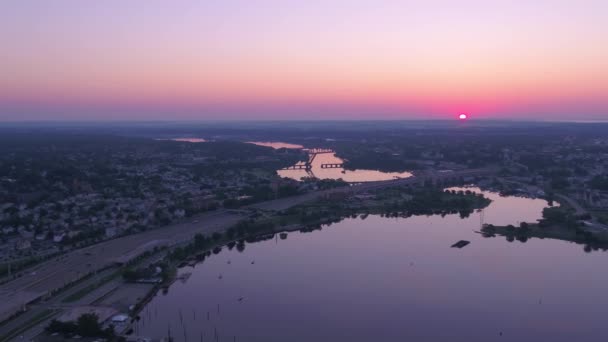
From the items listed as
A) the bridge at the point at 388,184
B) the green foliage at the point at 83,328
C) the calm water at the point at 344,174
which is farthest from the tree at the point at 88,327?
the calm water at the point at 344,174

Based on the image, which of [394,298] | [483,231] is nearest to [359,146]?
[483,231]

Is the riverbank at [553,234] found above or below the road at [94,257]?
below

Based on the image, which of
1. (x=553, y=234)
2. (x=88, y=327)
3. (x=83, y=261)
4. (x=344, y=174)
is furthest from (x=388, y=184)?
(x=88, y=327)

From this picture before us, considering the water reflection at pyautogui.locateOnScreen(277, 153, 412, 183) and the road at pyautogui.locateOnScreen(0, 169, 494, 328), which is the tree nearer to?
the road at pyautogui.locateOnScreen(0, 169, 494, 328)

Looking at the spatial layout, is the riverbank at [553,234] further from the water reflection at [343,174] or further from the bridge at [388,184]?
the water reflection at [343,174]

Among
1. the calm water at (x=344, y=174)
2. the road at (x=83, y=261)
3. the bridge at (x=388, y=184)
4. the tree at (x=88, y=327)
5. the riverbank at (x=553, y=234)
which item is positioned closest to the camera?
the tree at (x=88, y=327)

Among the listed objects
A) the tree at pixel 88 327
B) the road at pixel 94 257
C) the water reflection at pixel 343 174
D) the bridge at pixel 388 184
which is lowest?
the water reflection at pixel 343 174

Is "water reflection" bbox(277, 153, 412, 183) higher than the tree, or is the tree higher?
the tree

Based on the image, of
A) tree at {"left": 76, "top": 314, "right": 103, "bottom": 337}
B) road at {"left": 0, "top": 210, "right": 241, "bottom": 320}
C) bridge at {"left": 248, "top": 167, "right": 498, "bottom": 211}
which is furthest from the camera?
bridge at {"left": 248, "top": 167, "right": 498, "bottom": 211}

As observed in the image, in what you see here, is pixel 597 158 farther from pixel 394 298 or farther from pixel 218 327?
pixel 218 327

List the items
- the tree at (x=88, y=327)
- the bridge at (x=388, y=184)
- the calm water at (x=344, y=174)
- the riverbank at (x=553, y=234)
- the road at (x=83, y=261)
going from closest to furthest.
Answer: the tree at (x=88, y=327) < the road at (x=83, y=261) < the riverbank at (x=553, y=234) < the bridge at (x=388, y=184) < the calm water at (x=344, y=174)

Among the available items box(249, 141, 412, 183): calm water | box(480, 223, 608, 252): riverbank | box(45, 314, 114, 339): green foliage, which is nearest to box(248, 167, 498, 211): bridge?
box(249, 141, 412, 183): calm water
